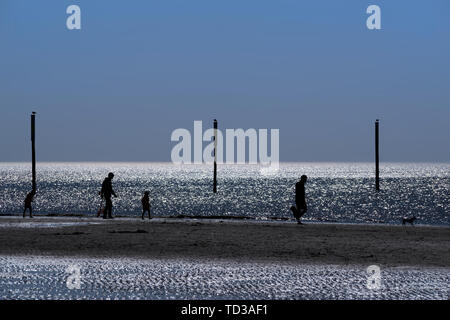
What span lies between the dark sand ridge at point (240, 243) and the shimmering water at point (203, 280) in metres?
1.23

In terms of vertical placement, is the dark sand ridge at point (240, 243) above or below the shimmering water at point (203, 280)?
below

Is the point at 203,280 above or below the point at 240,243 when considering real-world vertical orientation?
above

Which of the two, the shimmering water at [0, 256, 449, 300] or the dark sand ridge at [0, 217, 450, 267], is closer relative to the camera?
the shimmering water at [0, 256, 449, 300]

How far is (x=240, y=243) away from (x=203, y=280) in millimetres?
6890

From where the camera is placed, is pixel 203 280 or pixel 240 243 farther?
pixel 240 243

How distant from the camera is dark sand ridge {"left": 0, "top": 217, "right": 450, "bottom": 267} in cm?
1677

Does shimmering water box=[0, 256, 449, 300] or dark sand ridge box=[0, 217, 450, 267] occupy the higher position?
shimmering water box=[0, 256, 449, 300]

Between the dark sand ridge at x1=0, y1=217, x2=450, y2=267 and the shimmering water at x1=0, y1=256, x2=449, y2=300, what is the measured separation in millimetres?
1228

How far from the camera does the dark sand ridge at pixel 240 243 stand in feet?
55.0

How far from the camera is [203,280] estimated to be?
1298 cm

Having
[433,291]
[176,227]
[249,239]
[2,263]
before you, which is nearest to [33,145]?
[176,227]
